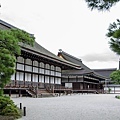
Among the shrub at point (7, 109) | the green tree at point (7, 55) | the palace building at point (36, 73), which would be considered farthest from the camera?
the palace building at point (36, 73)

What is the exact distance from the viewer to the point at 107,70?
6619 cm

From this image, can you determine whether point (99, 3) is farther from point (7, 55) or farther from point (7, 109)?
point (7, 109)

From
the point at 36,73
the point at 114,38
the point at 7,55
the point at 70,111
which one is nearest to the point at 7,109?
the point at 7,55

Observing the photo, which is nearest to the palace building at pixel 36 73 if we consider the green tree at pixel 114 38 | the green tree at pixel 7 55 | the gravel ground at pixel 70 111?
the gravel ground at pixel 70 111

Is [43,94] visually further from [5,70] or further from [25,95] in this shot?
[5,70]

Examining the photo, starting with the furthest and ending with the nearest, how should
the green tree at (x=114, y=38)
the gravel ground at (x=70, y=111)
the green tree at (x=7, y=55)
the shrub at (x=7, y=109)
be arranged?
the gravel ground at (x=70, y=111) → the shrub at (x=7, y=109) → the green tree at (x=7, y=55) → the green tree at (x=114, y=38)

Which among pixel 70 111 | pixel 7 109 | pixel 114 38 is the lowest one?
pixel 70 111

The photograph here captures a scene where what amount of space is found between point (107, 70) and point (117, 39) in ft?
205

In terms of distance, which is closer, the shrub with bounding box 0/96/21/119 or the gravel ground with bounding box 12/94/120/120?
the shrub with bounding box 0/96/21/119

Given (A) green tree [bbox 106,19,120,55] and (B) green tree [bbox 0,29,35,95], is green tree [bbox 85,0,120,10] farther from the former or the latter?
(B) green tree [bbox 0,29,35,95]

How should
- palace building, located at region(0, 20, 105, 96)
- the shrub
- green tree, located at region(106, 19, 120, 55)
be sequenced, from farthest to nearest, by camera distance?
palace building, located at region(0, 20, 105, 96), the shrub, green tree, located at region(106, 19, 120, 55)

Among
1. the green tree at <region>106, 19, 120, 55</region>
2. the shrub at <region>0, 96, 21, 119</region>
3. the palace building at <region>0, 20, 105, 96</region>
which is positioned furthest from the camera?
the palace building at <region>0, 20, 105, 96</region>

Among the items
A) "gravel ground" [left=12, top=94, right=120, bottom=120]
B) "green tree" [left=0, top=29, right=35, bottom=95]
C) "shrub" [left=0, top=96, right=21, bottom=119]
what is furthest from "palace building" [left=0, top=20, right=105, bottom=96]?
"green tree" [left=0, top=29, right=35, bottom=95]

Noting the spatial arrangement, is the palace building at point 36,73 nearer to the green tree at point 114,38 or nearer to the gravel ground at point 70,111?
the gravel ground at point 70,111
